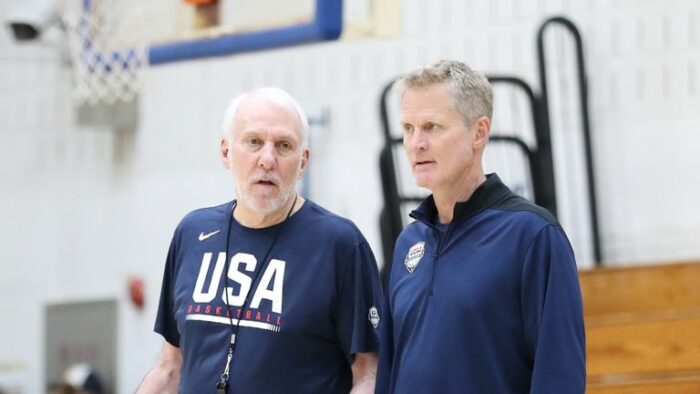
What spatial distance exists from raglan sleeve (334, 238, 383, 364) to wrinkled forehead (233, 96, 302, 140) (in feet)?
1.04

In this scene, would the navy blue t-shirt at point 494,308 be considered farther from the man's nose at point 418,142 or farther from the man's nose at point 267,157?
the man's nose at point 267,157

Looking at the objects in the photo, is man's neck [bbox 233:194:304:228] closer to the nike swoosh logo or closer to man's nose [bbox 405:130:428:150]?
the nike swoosh logo

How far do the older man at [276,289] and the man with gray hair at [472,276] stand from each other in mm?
283

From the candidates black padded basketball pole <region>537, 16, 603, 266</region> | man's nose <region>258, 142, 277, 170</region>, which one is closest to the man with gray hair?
man's nose <region>258, 142, 277, 170</region>

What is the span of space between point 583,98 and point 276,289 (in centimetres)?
343

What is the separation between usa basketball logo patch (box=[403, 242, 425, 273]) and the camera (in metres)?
2.80

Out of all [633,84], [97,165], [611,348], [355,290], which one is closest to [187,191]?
[97,165]

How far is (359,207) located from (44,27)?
8.42ft

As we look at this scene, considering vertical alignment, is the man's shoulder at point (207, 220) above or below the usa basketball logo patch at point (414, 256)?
above

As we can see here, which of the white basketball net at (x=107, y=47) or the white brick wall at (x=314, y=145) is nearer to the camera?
the white brick wall at (x=314, y=145)

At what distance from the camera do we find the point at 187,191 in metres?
8.14

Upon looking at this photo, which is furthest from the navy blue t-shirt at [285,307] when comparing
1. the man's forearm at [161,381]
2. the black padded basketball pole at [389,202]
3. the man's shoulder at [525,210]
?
the black padded basketball pole at [389,202]

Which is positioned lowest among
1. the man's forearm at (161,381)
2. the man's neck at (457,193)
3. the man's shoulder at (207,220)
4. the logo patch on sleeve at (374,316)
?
the man's forearm at (161,381)

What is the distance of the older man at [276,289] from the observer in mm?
3029
